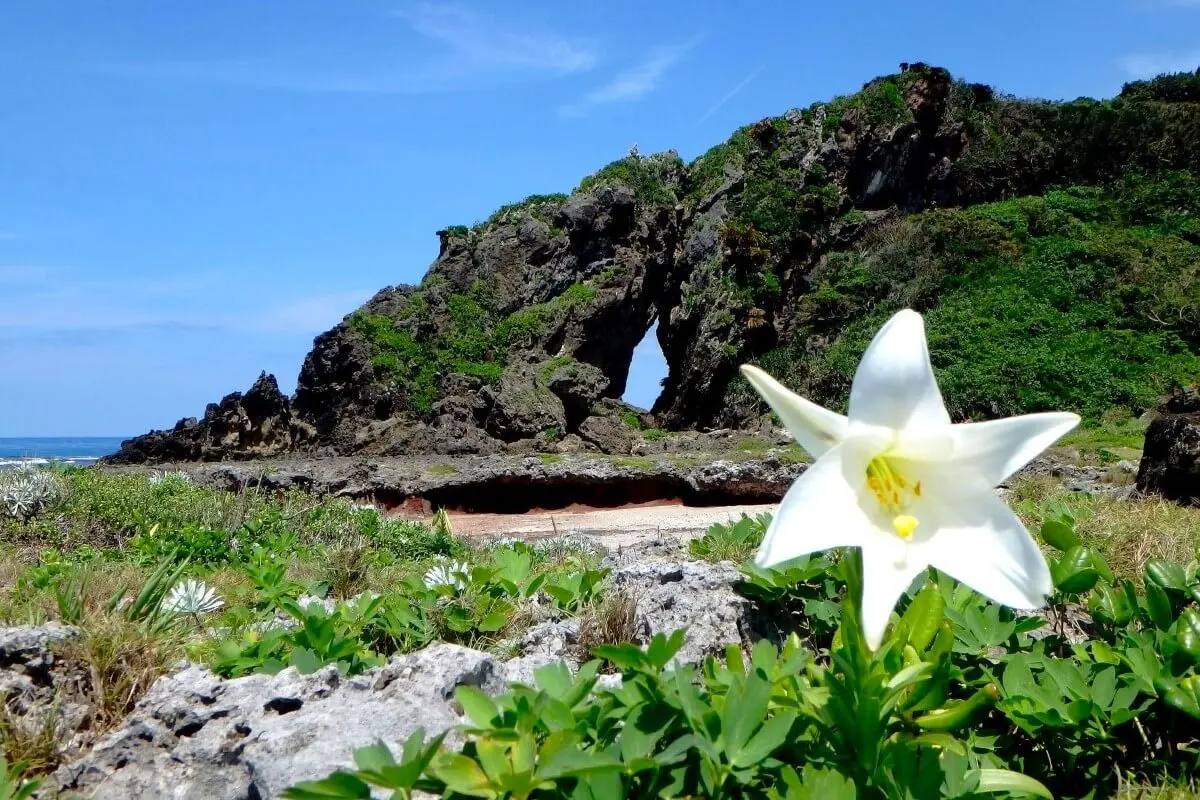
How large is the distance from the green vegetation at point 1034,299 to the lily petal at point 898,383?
62.0 ft

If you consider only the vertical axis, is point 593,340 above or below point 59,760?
above

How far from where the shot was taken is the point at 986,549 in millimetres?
1300

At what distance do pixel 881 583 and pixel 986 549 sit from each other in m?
0.19

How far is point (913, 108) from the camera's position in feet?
85.1

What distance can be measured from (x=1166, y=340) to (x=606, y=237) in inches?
517

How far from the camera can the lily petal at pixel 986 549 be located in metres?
1.25

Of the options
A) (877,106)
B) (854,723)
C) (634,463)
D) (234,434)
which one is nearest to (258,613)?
(854,723)

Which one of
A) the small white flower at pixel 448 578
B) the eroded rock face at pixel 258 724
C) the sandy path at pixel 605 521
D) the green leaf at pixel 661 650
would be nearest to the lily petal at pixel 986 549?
the green leaf at pixel 661 650

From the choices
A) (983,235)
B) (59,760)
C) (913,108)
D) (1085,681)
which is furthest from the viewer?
(913,108)

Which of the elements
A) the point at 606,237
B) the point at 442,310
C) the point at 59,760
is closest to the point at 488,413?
the point at 442,310

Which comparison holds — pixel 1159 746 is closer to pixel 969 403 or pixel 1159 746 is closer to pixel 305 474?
pixel 305 474

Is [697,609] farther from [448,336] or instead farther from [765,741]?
[448,336]

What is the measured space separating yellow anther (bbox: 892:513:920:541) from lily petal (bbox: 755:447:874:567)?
4cm

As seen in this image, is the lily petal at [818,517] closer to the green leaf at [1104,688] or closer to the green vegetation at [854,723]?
the green vegetation at [854,723]
